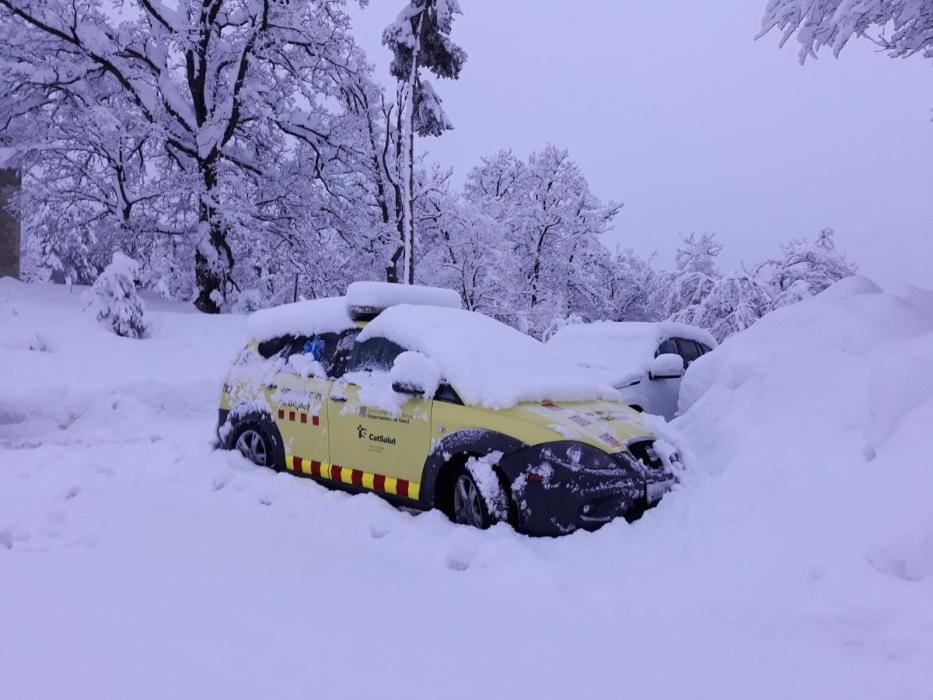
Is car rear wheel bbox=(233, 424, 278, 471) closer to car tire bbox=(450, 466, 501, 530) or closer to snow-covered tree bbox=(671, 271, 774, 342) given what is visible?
car tire bbox=(450, 466, 501, 530)

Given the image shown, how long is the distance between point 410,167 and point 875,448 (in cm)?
1920

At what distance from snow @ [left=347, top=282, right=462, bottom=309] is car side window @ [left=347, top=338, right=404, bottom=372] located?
429 mm

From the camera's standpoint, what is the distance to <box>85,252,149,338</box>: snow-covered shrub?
11.9 metres

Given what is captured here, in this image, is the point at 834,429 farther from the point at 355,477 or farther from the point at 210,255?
the point at 210,255

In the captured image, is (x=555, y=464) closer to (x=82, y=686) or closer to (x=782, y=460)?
(x=782, y=460)

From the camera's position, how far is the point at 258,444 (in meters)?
6.44

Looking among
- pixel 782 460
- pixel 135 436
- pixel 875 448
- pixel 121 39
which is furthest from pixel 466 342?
pixel 121 39

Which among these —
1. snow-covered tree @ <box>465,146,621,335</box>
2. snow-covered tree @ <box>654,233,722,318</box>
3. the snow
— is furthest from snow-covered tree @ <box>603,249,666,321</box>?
the snow

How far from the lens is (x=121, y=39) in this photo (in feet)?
54.9

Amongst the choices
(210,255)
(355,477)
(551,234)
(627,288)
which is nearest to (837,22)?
(355,477)

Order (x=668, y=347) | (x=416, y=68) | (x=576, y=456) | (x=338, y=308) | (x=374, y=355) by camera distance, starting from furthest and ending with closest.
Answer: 1. (x=416, y=68)
2. (x=668, y=347)
3. (x=338, y=308)
4. (x=374, y=355)
5. (x=576, y=456)

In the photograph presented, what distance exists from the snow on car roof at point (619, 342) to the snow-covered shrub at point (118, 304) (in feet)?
24.1

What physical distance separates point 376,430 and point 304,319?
170 cm

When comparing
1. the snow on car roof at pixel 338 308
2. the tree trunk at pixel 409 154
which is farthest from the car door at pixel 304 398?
the tree trunk at pixel 409 154
